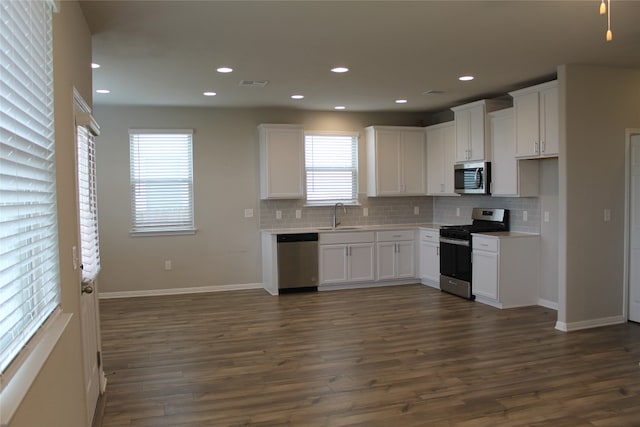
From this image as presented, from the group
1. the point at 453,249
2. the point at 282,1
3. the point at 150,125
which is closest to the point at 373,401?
the point at 282,1

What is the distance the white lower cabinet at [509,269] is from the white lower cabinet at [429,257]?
991 millimetres

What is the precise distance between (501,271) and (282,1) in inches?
162

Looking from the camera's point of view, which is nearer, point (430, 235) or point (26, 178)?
point (26, 178)

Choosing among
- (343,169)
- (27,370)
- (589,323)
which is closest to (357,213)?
(343,169)

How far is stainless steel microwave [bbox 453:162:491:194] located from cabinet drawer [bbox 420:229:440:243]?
657mm

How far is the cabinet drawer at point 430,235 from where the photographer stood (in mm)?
7203

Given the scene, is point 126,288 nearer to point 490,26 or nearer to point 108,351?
point 108,351

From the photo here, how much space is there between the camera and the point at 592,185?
204 inches

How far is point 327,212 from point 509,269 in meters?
2.84

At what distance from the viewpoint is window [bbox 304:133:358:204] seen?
7.70 meters

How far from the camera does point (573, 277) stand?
203 inches

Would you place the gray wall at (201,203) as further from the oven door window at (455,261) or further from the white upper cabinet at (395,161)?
the oven door window at (455,261)

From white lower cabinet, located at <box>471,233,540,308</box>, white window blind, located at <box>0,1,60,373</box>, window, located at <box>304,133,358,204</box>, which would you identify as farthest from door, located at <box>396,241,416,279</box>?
white window blind, located at <box>0,1,60,373</box>

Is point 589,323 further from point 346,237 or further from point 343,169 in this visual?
point 343,169
